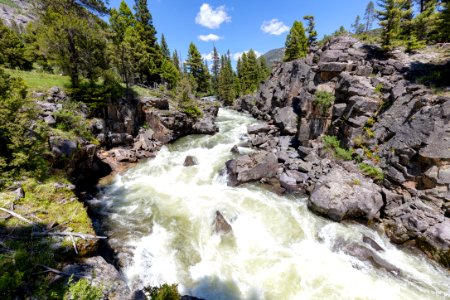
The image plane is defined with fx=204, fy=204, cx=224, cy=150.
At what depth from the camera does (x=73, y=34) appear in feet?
56.0

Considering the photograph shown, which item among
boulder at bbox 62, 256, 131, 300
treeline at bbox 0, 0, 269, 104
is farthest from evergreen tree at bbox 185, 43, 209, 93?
boulder at bbox 62, 256, 131, 300

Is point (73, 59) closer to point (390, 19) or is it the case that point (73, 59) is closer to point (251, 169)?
point (251, 169)

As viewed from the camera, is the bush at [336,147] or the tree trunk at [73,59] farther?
the tree trunk at [73,59]

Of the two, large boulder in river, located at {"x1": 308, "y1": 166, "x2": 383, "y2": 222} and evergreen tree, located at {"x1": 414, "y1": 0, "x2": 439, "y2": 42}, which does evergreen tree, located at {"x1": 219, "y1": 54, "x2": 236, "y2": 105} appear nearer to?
evergreen tree, located at {"x1": 414, "y1": 0, "x2": 439, "y2": 42}

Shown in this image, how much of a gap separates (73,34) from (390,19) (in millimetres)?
28479

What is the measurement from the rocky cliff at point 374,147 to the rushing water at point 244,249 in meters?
1.26

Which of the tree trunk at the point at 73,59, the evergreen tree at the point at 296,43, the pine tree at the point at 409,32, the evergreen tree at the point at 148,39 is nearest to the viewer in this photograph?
the tree trunk at the point at 73,59

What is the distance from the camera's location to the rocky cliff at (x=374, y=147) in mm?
10656

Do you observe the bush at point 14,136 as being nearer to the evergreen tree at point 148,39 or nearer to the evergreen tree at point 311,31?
the evergreen tree at point 148,39

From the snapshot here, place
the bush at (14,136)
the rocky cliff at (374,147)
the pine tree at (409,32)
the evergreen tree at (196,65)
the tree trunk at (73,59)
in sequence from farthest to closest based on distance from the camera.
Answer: the evergreen tree at (196,65) → the pine tree at (409,32) → the tree trunk at (73,59) → the rocky cliff at (374,147) → the bush at (14,136)

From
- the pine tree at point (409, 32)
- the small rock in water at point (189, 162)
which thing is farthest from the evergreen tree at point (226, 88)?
the small rock in water at point (189, 162)

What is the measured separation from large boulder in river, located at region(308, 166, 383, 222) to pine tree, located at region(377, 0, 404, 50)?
50.9 ft

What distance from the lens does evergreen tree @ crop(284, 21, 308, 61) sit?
39688 millimetres

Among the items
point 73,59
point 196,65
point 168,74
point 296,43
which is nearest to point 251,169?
point 73,59
